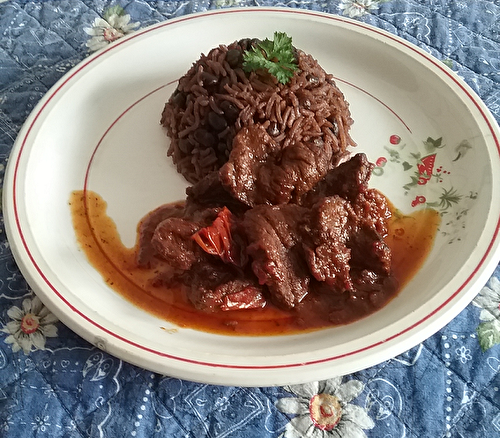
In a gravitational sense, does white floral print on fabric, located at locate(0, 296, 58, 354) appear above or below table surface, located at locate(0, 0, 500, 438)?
below

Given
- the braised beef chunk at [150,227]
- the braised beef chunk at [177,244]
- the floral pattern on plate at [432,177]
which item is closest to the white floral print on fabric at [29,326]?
the braised beef chunk at [150,227]

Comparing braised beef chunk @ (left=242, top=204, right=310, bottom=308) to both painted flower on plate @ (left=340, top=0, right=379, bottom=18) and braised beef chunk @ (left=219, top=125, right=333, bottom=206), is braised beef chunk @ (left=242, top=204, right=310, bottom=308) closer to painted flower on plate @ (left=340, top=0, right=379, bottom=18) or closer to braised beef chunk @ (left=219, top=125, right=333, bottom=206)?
braised beef chunk @ (left=219, top=125, right=333, bottom=206)

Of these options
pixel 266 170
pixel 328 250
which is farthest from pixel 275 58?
pixel 328 250

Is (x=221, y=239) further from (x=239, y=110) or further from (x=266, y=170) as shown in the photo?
(x=239, y=110)

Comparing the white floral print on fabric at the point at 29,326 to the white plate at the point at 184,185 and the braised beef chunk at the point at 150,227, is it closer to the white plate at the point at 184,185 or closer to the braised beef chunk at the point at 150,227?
the white plate at the point at 184,185

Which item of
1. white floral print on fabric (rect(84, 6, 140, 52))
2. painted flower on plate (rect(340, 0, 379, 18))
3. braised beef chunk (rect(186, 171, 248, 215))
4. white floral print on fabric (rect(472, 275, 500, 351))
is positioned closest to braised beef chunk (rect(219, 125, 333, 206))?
braised beef chunk (rect(186, 171, 248, 215))

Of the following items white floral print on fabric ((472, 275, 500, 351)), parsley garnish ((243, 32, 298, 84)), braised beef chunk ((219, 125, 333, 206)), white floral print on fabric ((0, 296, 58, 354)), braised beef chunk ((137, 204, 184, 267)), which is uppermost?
parsley garnish ((243, 32, 298, 84))
